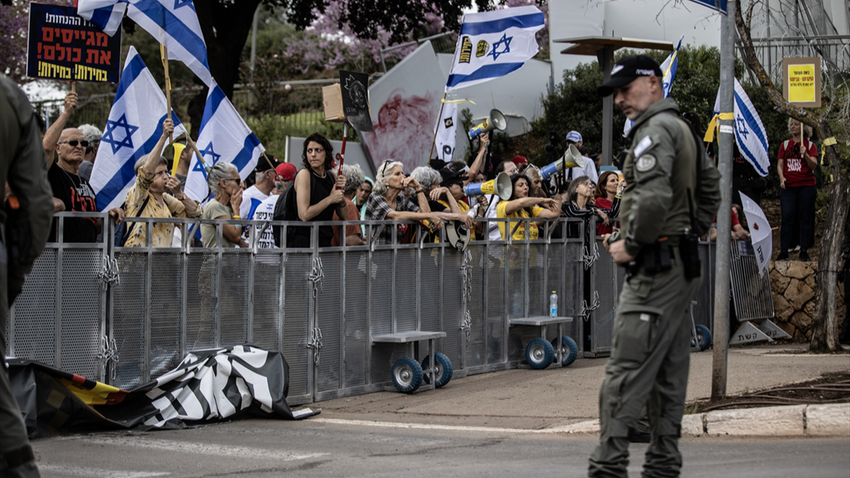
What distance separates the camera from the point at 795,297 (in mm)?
13875

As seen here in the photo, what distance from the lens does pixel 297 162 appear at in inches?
718

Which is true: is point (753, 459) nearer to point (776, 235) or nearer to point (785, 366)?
point (785, 366)

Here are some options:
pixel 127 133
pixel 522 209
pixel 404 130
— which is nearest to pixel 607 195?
pixel 522 209

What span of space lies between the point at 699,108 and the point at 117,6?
47.7ft

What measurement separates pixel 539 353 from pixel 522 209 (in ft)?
5.62

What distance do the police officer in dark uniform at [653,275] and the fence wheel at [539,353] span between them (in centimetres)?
595

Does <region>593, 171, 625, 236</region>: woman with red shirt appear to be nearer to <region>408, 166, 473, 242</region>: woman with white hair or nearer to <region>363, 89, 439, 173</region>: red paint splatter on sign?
<region>408, 166, 473, 242</region>: woman with white hair

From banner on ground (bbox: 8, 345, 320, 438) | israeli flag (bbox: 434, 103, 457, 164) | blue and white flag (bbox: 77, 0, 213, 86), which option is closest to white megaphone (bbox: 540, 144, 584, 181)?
israeli flag (bbox: 434, 103, 457, 164)

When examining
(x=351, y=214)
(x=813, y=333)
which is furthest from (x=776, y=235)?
(x=351, y=214)

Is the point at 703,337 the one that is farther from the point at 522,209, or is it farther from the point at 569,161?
the point at 569,161

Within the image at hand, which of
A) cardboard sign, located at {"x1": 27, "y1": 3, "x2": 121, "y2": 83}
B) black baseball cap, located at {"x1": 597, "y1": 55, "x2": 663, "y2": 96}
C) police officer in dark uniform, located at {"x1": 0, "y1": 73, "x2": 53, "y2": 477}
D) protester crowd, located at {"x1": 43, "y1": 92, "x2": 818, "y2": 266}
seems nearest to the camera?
police officer in dark uniform, located at {"x1": 0, "y1": 73, "x2": 53, "y2": 477}

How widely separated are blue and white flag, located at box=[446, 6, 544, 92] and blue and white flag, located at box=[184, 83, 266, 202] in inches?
120

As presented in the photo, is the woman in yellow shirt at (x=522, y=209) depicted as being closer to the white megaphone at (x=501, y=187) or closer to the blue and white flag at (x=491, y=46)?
the white megaphone at (x=501, y=187)

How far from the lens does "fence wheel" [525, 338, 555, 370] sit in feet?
36.3
